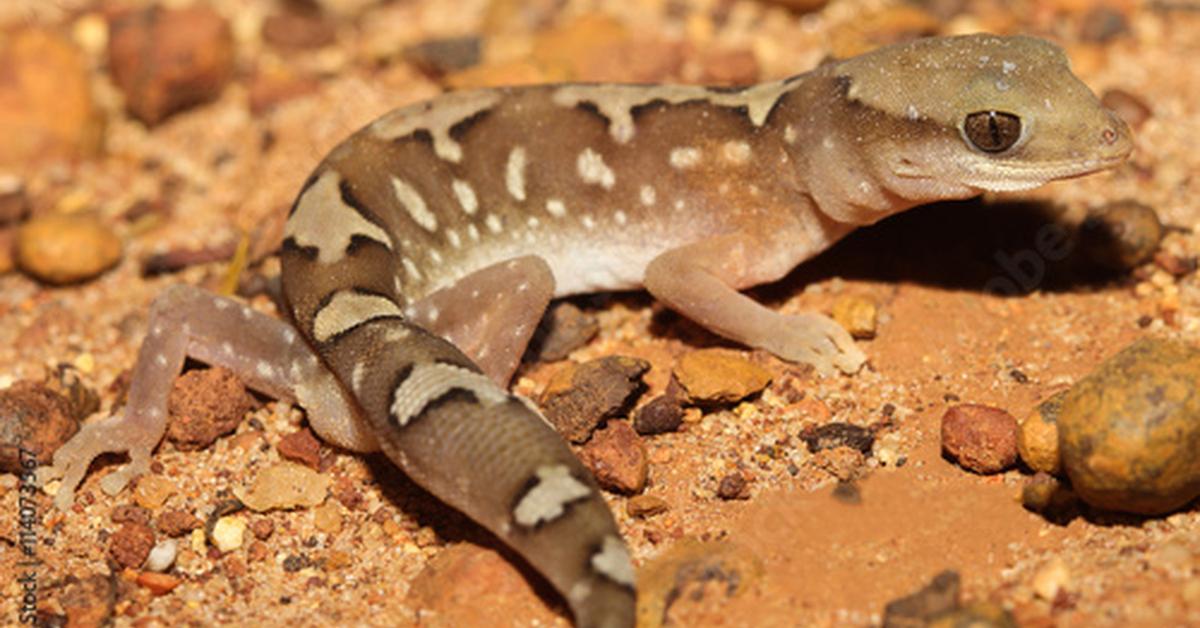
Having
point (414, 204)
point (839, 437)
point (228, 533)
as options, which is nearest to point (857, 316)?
point (839, 437)

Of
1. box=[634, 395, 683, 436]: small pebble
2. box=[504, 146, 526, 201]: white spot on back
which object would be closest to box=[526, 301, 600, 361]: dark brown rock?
box=[504, 146, 526, 201]: white spot on back

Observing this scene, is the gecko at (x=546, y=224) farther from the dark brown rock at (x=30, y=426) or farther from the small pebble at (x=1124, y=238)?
the small pebble at (x=1124, y=238)

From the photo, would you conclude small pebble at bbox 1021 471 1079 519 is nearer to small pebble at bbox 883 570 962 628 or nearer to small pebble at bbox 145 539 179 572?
small pebble at bbox 883 570 962 628

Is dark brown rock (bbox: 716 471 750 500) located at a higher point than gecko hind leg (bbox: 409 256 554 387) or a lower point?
lower

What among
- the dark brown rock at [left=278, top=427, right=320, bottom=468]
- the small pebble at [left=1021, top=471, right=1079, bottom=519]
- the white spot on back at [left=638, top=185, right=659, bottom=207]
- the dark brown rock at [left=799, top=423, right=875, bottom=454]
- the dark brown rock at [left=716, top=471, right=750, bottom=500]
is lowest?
the dark brown rock at [left=278, top=427, right=320, bottom=468]

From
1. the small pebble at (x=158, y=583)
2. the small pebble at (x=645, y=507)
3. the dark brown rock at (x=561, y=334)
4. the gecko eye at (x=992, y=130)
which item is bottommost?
the small pebble at (x=158, y=583)

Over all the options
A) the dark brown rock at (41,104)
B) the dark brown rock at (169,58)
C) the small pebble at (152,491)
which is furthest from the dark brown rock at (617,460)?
the dark brown rock at (41,104)
